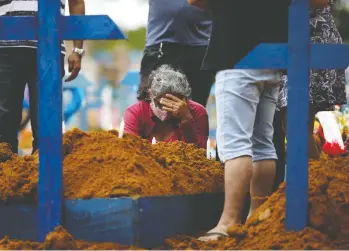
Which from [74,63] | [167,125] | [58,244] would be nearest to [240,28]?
[58,244]

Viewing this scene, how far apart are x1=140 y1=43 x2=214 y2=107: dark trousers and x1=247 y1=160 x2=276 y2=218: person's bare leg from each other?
1730 mm

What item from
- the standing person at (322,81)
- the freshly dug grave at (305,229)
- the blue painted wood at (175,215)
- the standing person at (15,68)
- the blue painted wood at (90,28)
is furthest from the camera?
the standing person at (322,81)

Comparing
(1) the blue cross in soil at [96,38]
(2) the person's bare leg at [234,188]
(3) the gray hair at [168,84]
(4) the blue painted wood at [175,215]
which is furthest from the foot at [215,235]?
(3) the gray hair at [168,84]

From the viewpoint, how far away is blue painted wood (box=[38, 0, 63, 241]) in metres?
3.87

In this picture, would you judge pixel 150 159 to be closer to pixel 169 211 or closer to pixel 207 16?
pixel 169 211

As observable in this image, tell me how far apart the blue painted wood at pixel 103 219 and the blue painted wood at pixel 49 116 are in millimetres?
75

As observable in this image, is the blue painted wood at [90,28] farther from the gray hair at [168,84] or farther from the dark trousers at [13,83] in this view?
the gray hair at [168,84]

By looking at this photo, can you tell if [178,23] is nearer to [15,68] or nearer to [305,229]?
[15,68]

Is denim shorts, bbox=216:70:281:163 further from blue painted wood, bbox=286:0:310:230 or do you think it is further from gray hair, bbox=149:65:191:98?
gray hair, bbox=149:65:191:98

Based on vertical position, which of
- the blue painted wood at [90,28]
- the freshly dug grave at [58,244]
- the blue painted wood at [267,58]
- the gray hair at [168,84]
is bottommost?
the freshly dug grave at [58,244]

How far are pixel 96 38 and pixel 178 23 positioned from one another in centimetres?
230

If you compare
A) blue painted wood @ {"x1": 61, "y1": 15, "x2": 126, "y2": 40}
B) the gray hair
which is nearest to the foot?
blue painted wood @ {"x1": 61, "y1": 15, "x2": 126, "y2": 40}

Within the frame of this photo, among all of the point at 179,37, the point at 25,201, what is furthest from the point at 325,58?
the point at 179,37

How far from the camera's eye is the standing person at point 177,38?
6.05 metres
